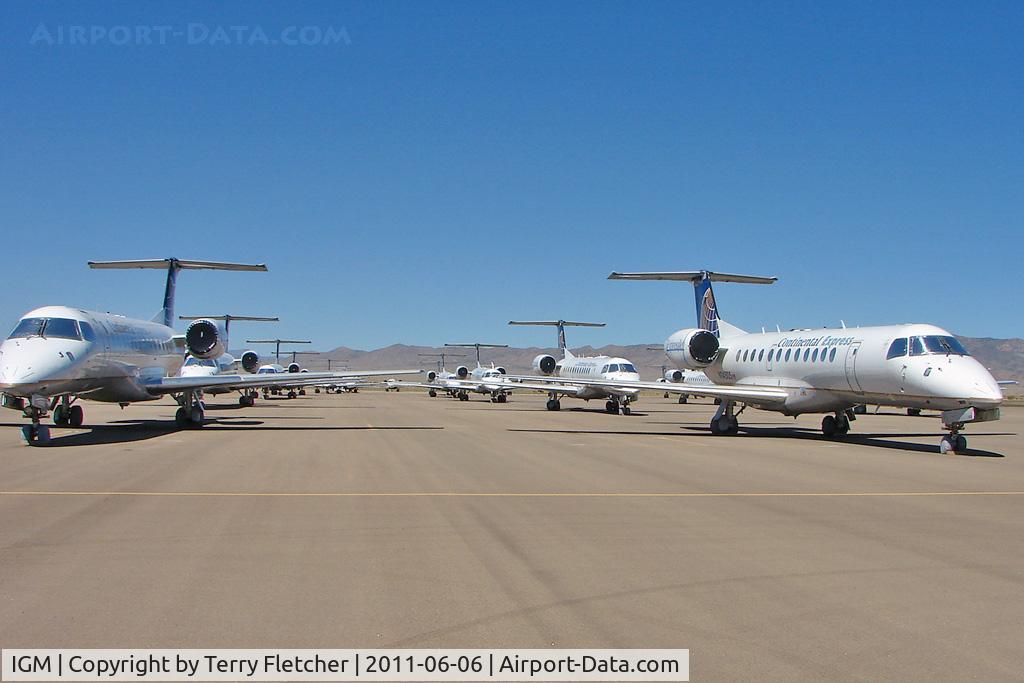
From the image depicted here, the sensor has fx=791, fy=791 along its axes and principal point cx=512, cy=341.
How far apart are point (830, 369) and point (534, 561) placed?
17.4m

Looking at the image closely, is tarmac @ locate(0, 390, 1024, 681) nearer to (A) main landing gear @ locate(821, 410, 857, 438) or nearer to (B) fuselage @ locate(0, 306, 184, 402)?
(B) fuselage @ locate(0, 306, 184, 402)

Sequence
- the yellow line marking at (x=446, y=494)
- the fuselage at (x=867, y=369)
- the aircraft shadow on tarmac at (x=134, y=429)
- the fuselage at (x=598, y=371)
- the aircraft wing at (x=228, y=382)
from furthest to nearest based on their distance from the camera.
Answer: the fuselage at (x=598, y=371)
the aircraft wing at (x=228, y=382)
the aircraft shadow on tarmac at (x=134, y=429)
the fuselage at (x=867, y=369)
the yellow line marking at (x=446, y=494)

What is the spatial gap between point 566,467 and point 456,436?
844cm

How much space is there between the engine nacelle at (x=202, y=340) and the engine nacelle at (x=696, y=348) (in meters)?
16.3

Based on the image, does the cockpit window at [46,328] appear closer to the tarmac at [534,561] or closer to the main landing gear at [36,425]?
the main landing gear at [36,425]

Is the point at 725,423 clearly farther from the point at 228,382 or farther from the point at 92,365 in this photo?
the point at 92,365

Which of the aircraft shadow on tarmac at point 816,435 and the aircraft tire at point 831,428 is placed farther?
the aircraft tire at point 831,428

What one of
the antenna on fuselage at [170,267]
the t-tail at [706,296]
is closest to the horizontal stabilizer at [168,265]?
the antenna on fuselage at [170,267]

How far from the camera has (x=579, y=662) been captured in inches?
171

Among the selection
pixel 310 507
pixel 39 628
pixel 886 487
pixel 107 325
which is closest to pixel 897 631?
pixel 39 628

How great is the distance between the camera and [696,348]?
2792cm

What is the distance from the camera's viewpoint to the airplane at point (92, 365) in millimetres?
17609

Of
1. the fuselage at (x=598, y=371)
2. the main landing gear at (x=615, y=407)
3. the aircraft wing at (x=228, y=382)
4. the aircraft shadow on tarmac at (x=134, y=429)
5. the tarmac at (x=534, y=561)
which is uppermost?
the fuselage at (x=598, y=371)

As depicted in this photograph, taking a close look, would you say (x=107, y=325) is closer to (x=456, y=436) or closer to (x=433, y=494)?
(x=456, y=436)
